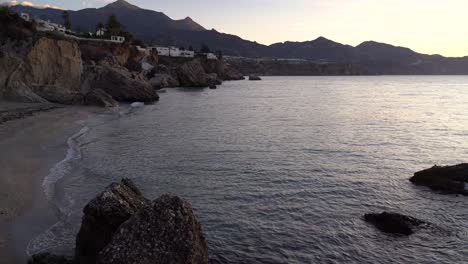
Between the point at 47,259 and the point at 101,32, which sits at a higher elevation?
the point at 101,32

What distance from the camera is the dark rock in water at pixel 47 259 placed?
10.7 metres

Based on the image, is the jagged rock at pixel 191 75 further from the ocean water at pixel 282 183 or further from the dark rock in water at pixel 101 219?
the dark rock in water at pixel 101 219

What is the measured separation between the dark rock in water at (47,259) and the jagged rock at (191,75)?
10274cm

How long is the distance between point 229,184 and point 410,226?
837cm

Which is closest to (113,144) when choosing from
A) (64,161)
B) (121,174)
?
(64,161)

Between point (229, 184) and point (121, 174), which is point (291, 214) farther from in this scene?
point (121, 174)

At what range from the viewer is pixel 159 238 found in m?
8.60

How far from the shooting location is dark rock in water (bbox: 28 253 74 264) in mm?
10703

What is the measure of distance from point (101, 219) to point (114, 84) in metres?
54.3

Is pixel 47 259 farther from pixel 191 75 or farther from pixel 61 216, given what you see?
pixel 191 75

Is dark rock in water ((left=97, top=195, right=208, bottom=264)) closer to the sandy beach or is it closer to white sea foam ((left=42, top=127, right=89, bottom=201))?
the sandy beach

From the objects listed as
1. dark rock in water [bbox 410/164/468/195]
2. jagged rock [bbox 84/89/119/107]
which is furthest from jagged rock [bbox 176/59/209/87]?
dark rock in water [bbox 410/164/468/195]

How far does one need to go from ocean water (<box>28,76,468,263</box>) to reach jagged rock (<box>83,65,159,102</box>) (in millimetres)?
23651

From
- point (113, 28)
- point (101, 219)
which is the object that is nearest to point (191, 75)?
point (113, 28)
